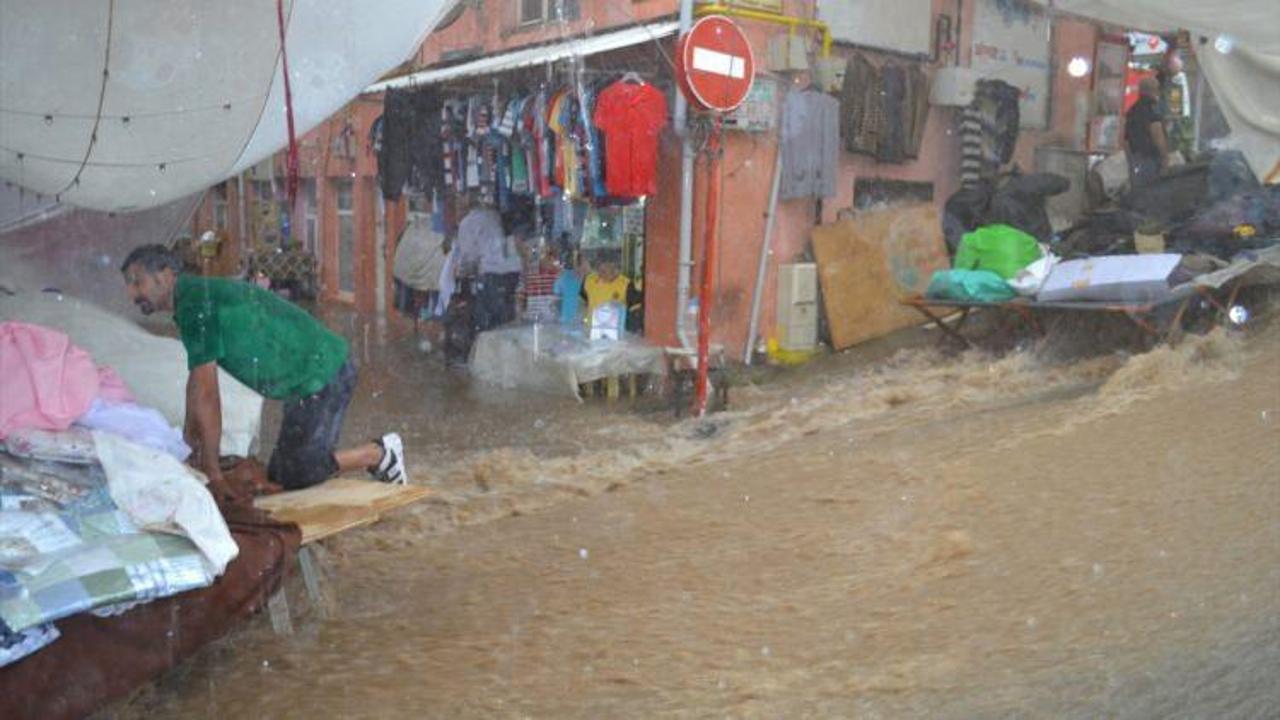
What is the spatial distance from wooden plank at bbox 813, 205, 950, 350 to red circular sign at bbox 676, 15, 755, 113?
280cm

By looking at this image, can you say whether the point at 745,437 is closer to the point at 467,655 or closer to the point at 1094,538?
the point at 1094,538

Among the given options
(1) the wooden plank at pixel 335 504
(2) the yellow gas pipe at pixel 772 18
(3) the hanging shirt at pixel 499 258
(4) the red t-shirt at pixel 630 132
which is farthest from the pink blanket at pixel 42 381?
(3) the hanging shirt at pixel 499 258

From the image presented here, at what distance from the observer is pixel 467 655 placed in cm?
431

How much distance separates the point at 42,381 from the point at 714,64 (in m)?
5.67

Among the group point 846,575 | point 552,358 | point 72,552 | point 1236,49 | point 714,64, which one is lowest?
point 846,575

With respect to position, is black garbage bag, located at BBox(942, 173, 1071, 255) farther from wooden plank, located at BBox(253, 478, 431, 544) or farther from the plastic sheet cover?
wooden plank, located at BBox(253, 478, 431, 544)

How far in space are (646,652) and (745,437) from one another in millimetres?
3964

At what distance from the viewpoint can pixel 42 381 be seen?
4.01 metres

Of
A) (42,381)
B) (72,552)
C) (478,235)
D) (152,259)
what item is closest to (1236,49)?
(478,235)

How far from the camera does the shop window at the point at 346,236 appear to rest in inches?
642

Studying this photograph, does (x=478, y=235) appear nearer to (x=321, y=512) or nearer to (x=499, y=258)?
(x=499, y=258)

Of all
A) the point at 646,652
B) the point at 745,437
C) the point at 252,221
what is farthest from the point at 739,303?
the point at 252,221

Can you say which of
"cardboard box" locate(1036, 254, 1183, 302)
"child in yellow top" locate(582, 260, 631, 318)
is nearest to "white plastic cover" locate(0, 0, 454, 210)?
"child in yellow top" locate(582, 260, 631, 318)

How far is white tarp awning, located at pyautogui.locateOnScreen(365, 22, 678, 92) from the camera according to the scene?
31.9 feet
